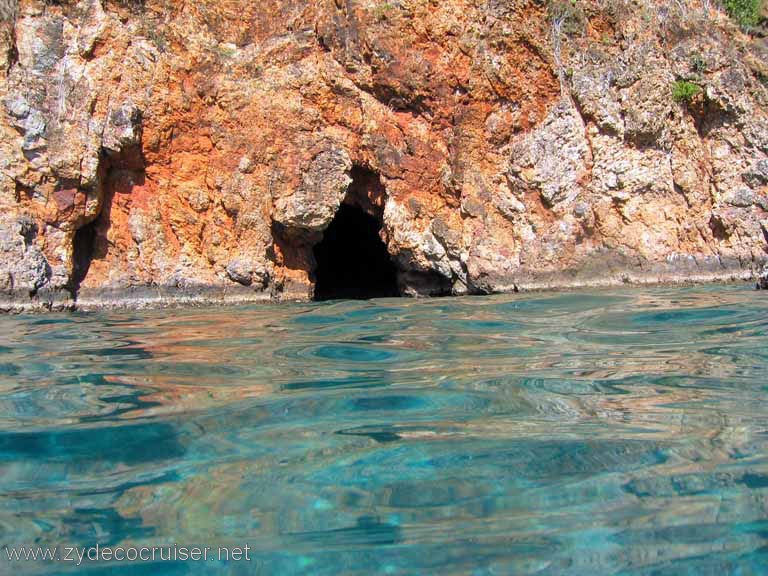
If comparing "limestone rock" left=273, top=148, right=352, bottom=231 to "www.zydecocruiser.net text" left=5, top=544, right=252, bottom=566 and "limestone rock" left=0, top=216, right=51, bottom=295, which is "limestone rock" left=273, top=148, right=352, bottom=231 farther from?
"www.zydecocruiser.net text" left=5, top=544, right=252, bottom=566

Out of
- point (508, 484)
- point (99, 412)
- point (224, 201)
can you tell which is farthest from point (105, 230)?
point (508, 484)

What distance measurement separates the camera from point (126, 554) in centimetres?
170

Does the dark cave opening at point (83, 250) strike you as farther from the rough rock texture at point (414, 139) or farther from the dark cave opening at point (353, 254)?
the dark cave opening at point (353, 254)

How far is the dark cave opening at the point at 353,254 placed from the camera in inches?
498

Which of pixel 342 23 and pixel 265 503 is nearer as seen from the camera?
pixel 265 503

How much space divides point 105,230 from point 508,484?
836 centimetres

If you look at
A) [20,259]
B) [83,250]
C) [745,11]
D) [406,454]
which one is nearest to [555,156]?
[745,11]

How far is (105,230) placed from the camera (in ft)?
30.3

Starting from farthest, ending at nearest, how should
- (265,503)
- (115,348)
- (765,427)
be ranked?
(115,348)
(765,427)
(265,503)

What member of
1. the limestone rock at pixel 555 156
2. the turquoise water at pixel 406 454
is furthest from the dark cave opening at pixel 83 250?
the limestone rock at pixel 555 156

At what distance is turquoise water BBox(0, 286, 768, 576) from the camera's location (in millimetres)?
1679

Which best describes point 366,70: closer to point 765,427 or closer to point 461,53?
point 461,53

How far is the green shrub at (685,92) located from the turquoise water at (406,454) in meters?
6.06

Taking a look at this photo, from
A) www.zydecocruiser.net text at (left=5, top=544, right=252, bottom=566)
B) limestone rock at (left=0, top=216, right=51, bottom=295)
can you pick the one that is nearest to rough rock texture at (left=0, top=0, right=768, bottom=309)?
limestone rock at (left=0, top=216, right=51, bottom=295)
